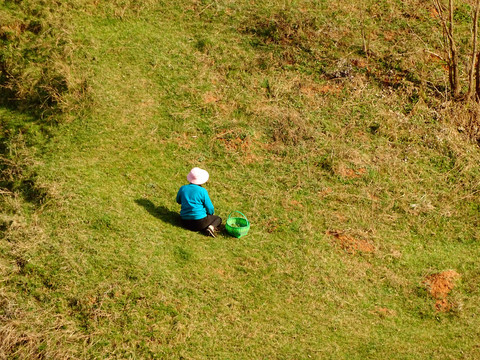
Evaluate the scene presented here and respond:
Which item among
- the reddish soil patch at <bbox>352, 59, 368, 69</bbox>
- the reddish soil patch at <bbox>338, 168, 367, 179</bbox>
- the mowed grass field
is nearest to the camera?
the mowed grass field

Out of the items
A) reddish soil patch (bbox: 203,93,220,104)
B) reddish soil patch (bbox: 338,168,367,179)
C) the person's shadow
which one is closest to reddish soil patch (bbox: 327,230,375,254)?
reddish soil patch (bbox: 338,168,367,179)

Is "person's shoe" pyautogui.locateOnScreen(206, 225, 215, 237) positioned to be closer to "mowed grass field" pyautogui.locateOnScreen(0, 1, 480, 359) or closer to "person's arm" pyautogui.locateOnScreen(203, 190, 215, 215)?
"mowed grass field" pyautogui.locateOnScreen(0, 1, 480, 359)

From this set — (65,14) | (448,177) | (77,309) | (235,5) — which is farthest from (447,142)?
(65,14)

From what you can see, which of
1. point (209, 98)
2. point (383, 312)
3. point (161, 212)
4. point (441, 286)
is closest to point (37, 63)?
point (209, 98)

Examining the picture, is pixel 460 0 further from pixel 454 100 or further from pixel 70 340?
pixel 70 340

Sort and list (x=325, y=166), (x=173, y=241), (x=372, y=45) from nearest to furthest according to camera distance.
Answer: (x=173, y=241)
(x=325, y=166)
(x=372, y=45)

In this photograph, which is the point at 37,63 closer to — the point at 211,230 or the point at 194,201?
the point at 194,201
